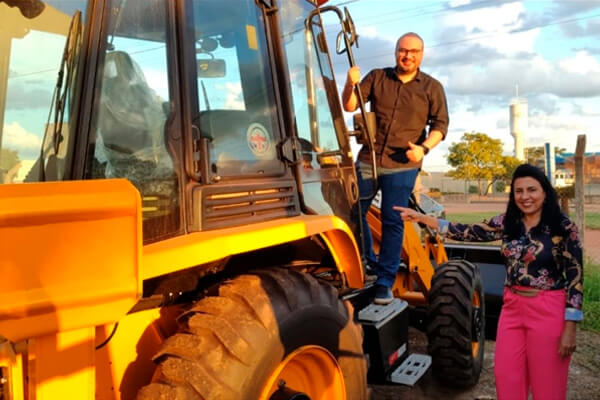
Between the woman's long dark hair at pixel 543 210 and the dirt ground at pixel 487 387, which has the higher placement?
the woman's long dark hair at pixel 543 210

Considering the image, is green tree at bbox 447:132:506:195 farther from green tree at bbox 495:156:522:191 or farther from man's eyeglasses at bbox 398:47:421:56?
man's eyeglasses at bbox 398:47:421:56

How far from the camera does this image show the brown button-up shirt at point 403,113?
409cm

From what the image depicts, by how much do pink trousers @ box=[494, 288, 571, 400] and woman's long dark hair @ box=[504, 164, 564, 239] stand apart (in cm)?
36

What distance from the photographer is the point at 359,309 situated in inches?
155

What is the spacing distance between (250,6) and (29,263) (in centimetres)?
181

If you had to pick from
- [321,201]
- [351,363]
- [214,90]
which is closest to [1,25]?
[214,90]

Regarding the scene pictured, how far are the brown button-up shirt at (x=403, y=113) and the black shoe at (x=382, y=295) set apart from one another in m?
0.90

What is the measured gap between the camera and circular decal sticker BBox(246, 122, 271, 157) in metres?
2.57

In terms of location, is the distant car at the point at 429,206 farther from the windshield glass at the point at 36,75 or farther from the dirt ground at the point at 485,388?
the windshield glass at the point at 36,75

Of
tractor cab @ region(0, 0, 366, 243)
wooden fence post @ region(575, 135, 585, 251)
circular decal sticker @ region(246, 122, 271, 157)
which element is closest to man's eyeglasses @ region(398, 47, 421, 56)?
tractor cab @ region(0, 0, 366, 243)

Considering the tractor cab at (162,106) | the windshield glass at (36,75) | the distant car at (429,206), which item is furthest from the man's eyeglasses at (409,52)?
the windshield glass at (36,75)

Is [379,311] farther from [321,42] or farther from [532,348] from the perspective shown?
[321,42]

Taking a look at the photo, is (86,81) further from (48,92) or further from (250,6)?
(250,6)

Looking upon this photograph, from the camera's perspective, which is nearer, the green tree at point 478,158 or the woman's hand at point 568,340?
the woman's hand at point 568,340
